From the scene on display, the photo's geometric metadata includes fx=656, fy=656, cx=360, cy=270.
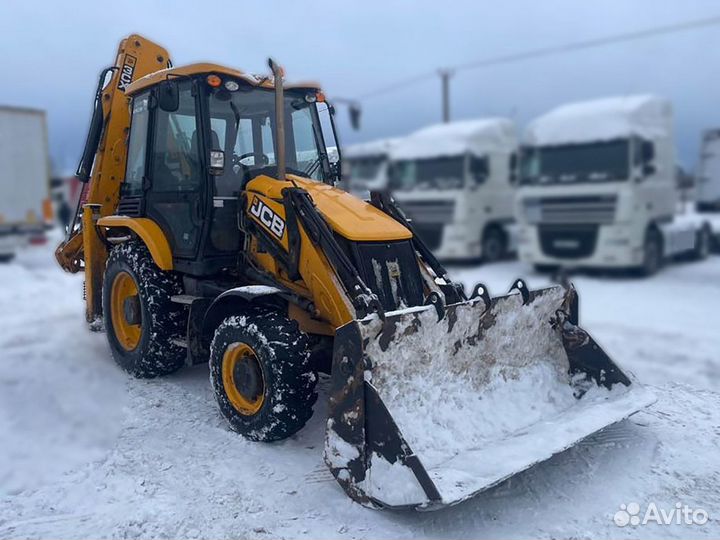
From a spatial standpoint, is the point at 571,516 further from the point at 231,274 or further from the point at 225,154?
the point at 225,154

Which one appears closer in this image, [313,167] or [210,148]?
[210,148]

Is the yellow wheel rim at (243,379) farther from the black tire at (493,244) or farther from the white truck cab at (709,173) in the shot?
the white truck cab at (709,173)

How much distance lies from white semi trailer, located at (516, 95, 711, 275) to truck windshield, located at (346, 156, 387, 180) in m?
10.1

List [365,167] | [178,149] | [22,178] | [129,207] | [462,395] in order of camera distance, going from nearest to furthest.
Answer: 1. [462,395]
2. [178,149]
3. [129,207]
4. [22,178]
5. [365,167]

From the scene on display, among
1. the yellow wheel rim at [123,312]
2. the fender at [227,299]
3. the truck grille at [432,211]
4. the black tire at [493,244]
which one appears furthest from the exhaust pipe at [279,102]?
the black tire at [493,244]

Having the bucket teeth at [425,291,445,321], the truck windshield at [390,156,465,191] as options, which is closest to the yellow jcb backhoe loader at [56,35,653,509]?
the bucket teeth at [425,291,445,321]

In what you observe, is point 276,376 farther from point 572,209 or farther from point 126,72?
point 572,209

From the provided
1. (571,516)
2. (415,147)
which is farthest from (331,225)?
(415,147)

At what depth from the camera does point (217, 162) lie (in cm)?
502

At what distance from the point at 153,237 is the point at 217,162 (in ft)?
3.12

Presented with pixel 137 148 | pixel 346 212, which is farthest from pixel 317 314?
pixel 137 148

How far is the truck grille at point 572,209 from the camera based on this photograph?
12.0 meters

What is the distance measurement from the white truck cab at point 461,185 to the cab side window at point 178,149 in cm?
865

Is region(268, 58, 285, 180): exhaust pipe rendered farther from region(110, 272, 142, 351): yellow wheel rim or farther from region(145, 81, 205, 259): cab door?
region(110, 272, 142, 351): yellow wheel rim
